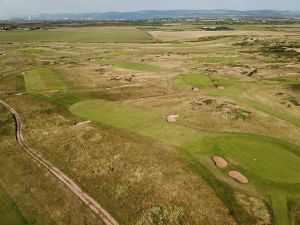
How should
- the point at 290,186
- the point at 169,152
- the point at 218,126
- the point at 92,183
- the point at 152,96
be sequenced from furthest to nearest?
the point at 152,96, the point at 218,126, the point at 169,152, the point at 92,183, the point at 290,186

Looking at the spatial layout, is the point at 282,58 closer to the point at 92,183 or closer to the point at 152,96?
the point at 152,96

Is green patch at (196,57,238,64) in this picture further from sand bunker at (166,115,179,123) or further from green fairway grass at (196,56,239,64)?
sand bunker at (166,115,179,123)

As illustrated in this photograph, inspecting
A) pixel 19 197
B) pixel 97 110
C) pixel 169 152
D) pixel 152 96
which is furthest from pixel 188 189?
pixel 152 96

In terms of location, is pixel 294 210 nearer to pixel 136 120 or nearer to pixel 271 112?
pixel 136 120

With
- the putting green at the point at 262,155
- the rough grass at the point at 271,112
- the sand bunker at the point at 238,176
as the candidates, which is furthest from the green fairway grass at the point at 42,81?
the sand bunker at the point at 238,176

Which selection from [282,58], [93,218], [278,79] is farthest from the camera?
[282,58]

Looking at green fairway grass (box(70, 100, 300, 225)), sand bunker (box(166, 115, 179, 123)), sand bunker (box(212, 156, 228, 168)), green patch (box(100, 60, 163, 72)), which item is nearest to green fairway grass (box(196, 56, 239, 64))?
green patch (box(100, 60, 163, 72))
